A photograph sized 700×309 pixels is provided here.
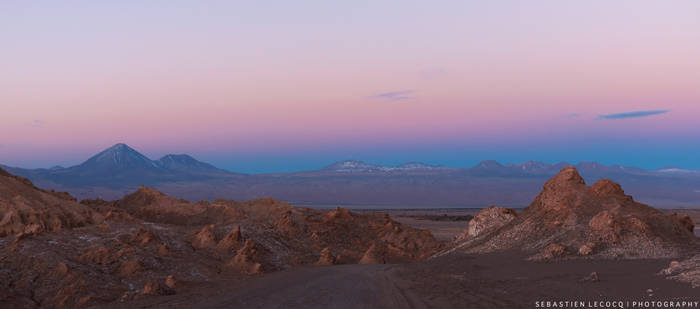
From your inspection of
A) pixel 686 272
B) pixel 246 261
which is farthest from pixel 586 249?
pixel 246 261

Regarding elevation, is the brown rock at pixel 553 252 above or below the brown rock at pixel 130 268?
above

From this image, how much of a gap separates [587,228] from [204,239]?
17.7m

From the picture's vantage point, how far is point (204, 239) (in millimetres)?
29234

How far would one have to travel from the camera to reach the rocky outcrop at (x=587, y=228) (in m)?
19.5

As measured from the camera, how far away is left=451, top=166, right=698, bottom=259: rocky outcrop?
19.5m

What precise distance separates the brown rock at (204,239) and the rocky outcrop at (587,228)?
11844mm

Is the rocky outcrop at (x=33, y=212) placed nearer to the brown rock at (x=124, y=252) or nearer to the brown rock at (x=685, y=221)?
the brown rock at (x=124, y=252)

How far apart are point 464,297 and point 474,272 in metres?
5.04

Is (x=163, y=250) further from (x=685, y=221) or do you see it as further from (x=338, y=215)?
(x=685, y=221)

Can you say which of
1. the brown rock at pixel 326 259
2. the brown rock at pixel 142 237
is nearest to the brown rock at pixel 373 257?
the brown rock at pixel 326 259

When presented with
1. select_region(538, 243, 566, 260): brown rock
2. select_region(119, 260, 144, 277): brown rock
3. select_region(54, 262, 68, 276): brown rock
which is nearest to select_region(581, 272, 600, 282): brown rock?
select_region(538, 243, 566, 260): brown rock

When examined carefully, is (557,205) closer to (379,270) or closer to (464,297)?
(379,270)

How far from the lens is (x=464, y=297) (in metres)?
15.0

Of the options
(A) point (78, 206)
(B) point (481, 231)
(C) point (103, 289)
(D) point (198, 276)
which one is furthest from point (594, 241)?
(A) point (78, 206)
